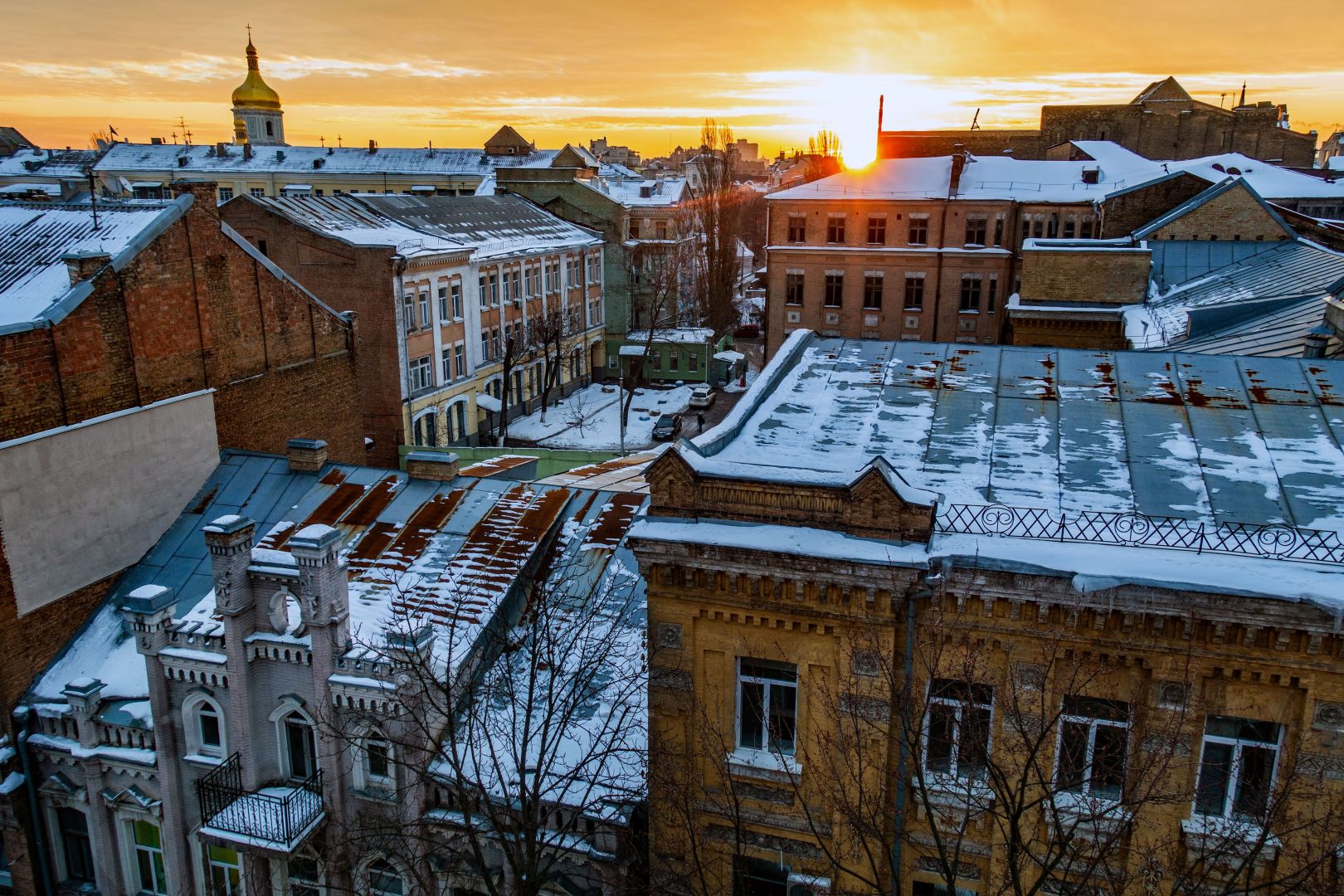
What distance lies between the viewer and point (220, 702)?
1359 centimetres

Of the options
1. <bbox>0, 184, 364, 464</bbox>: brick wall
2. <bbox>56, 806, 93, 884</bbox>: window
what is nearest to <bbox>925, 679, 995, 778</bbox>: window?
<bbox>56, 806, 93, 884</bbox>: window

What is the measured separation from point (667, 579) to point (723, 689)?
154 cm

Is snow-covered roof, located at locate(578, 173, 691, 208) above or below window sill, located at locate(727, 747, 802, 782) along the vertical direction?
above

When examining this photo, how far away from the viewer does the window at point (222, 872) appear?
14.3 m

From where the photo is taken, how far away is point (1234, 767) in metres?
9.55

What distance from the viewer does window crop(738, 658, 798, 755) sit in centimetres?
A: 1083

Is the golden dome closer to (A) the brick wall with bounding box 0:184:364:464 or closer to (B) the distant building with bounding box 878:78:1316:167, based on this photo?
(B) the distant building with bounding box 878:78:1316:167

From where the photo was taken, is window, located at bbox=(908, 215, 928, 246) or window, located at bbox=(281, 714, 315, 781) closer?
window, located at bbox=(281, 714, 315, 781)

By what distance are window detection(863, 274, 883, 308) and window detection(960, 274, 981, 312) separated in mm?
4060

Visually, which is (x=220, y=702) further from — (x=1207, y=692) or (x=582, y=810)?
(x=1207, y=692)

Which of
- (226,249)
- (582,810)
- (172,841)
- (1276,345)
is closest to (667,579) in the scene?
(582,810)

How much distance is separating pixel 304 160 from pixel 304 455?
7585cm

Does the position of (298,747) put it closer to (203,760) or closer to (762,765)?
(203,760)

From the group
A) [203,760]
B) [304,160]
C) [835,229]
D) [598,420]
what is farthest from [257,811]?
[304,160]
